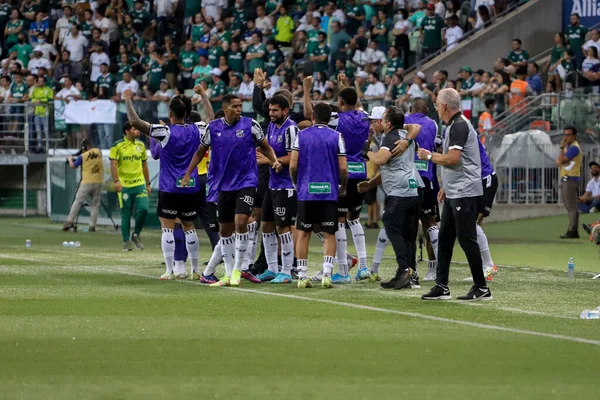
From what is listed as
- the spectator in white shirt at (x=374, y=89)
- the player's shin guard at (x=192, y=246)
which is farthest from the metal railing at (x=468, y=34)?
the player's shin guard at (x=192, y=246)

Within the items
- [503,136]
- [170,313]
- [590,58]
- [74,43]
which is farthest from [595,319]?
[74,43]

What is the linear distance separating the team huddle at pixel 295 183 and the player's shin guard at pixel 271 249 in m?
0.02

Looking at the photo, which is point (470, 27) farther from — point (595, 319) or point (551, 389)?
point (551, 389)

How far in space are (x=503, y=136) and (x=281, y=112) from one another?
46.8 feet

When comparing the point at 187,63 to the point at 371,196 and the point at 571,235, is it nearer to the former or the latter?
the point at 371,196

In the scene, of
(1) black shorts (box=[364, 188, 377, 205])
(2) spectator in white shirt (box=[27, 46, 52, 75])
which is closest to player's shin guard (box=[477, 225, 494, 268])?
(1) black shorts (box=[364, 188, 377, 205])

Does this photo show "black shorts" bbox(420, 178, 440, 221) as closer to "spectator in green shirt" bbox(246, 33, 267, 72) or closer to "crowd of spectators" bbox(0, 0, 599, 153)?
"crowd of spectators" bbox(0, 0, 599, 153)

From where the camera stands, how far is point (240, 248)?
14711 mm

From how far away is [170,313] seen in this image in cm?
1201

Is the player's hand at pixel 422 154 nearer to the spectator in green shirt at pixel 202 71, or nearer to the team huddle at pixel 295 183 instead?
the team huddle at pixel 295 183

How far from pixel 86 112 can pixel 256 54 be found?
5940mm

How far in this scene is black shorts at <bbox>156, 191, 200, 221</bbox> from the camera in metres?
15.6

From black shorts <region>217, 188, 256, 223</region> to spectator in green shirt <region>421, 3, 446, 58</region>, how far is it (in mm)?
20376

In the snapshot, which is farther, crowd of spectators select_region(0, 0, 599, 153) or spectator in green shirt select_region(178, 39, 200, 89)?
spectator in green shirt select_region(178, 39, 200, 89)
